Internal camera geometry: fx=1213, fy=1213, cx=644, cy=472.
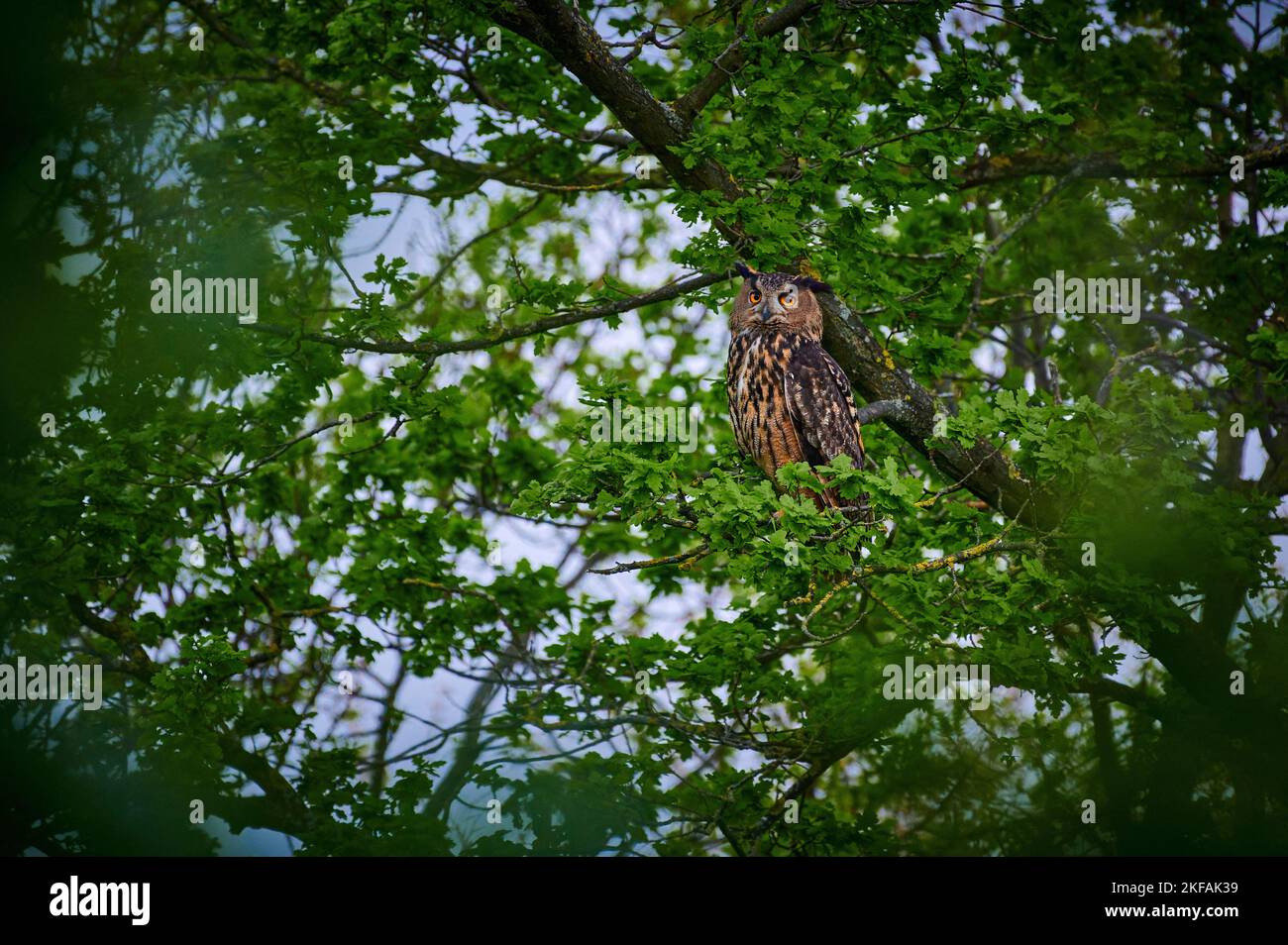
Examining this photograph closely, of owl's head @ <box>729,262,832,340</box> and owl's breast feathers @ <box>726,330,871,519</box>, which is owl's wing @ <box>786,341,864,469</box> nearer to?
owl's breast feathers @ <box>726,330,871,519</box>

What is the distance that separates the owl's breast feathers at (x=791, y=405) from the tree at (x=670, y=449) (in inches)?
16.8

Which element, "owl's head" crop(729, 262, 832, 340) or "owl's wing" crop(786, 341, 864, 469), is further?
"owl's head" crop(729, 262, 832, 340)

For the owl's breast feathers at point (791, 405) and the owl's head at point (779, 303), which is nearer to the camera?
the owl's breast feathers at point (791, 405)

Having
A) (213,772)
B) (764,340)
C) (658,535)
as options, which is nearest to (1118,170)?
(764,340)

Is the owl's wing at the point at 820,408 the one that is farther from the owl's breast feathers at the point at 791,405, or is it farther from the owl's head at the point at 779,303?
the owl's head at the point at 779,303

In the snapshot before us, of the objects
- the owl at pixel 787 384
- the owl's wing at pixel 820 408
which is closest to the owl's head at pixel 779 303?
the owl at pixel 787 384

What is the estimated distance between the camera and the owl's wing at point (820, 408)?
25.3 ft

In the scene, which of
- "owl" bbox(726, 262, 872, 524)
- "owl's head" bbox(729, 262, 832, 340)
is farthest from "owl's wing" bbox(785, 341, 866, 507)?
"owl's head" bbox(729, 262, 832, 340)

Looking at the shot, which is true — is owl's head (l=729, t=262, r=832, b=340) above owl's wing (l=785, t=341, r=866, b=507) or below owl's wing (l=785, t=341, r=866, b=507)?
above

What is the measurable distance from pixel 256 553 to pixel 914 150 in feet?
24.9

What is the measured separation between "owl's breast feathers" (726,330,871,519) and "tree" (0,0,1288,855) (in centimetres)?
43

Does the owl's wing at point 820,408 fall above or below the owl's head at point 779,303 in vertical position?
below

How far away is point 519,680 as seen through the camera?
925cm

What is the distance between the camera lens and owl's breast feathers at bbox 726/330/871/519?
7742 millimetres
